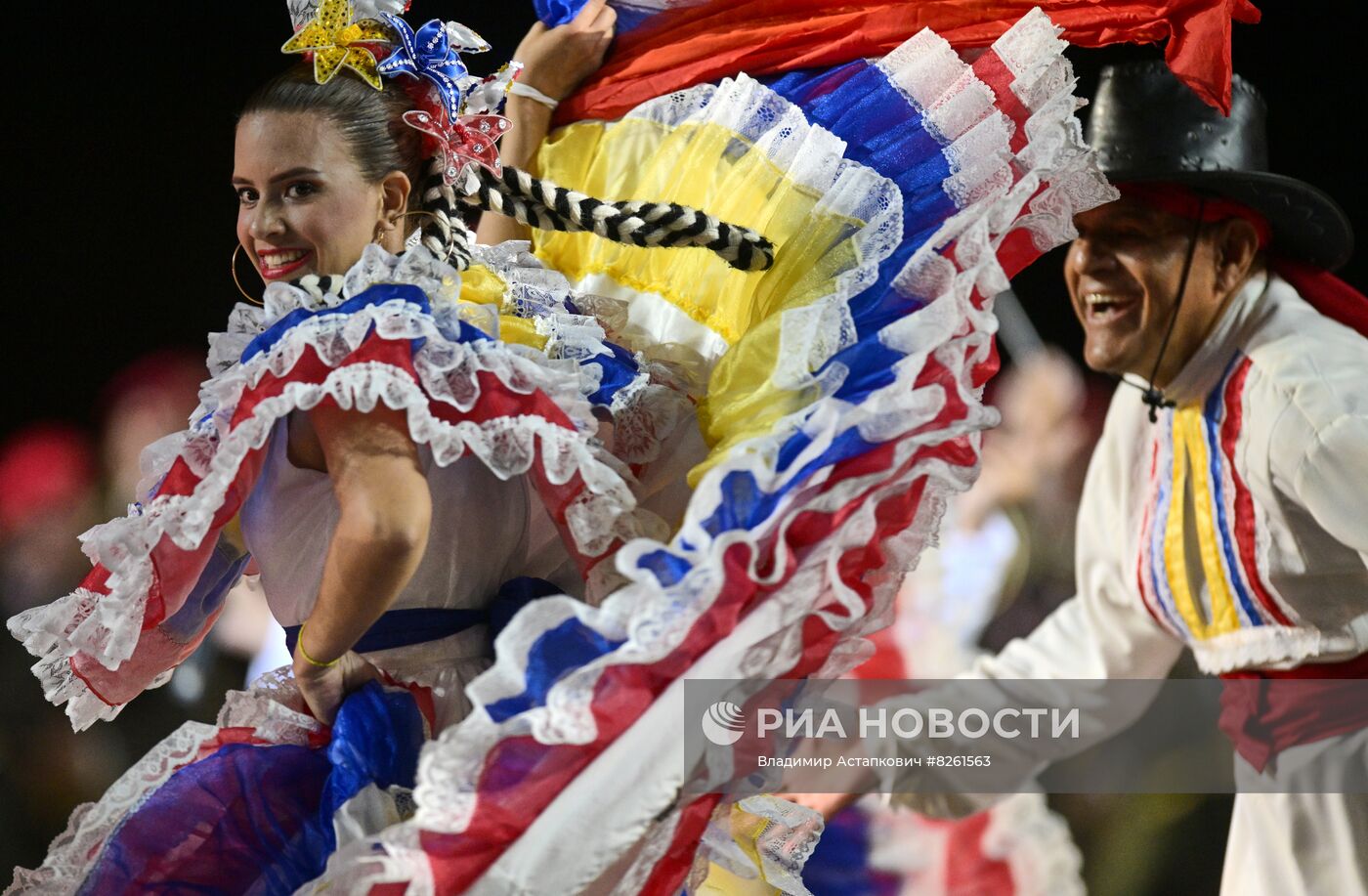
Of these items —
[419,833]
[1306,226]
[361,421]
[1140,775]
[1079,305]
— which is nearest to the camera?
[419,833]

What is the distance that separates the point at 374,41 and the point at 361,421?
48cm

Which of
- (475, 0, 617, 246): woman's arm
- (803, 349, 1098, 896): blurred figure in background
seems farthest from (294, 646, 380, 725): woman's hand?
(803, 349, 1098, 896): blurred figure in background

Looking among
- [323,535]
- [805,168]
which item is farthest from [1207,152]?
[323,535]

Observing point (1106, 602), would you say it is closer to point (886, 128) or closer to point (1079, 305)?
point (1079, 305)

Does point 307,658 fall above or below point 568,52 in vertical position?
below

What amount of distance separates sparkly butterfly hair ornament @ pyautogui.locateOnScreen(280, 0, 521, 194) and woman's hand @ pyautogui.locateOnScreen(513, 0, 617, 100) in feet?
1.06

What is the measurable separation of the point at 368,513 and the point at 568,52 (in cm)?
90

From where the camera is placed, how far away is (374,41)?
1687 millimetres

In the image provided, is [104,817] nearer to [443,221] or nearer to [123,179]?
[443,221]

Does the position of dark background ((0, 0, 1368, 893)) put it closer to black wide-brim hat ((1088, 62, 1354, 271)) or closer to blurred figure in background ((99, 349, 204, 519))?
blurred figure in background ((99, 349, 204, 519))

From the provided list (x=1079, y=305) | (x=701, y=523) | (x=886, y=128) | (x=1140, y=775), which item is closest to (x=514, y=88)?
(x=886, y=128)

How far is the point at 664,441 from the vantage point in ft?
5.72

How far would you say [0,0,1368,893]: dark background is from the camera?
3.02 meters

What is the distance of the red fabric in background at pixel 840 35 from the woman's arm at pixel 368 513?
767 mm
